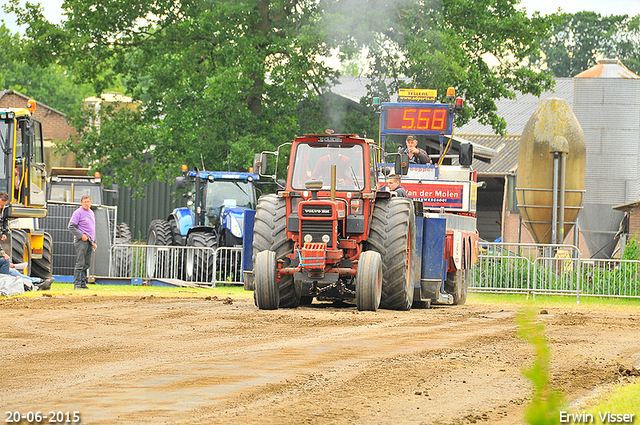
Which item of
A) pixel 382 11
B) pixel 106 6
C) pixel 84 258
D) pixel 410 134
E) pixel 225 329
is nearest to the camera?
pixel 225 329

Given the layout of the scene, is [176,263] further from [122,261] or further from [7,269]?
[7,269]

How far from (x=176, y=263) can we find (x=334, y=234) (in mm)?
9955

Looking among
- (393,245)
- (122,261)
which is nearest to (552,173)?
(122,261)

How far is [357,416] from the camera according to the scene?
494cm

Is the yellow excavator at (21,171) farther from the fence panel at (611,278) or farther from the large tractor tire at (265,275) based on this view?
the fence panel at (611,278)

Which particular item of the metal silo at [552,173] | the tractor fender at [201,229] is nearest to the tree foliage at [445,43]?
the metal silo at [552,173]

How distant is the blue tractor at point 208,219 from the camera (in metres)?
21.2

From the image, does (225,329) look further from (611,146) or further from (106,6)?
(611,146)

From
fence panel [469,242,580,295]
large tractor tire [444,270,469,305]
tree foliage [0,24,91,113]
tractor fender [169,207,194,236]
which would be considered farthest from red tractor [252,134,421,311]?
tree foliage [0,24,91,113]

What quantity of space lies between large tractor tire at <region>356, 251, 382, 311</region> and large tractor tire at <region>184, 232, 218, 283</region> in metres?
9.17

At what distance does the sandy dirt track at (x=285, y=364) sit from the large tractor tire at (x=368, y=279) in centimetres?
21

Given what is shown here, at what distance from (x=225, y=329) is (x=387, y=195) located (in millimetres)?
4117

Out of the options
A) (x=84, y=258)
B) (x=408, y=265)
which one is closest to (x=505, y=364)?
(x=408, y=265)

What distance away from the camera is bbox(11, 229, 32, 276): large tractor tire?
1599 centimetres
